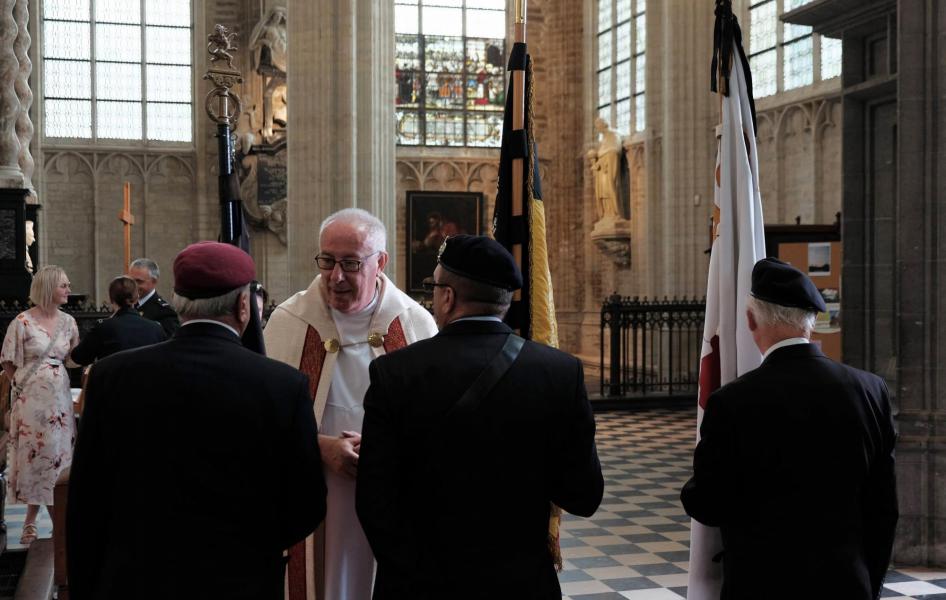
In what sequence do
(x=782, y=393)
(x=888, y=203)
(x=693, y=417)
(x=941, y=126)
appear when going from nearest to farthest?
(x=782, y=393), (x=941, y=126), (x=888, y=203), (x=693, y=417)

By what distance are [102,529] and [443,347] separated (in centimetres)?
88

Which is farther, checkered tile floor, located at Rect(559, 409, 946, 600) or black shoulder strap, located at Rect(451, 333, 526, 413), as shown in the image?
checkered tile floor, located at Rect(559, 409, 946, 600)

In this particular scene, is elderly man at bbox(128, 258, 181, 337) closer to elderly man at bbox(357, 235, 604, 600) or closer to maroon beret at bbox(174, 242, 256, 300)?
maroon beret at bbox(174, 242, 256, 300)

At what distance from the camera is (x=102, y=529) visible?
7.87 ft

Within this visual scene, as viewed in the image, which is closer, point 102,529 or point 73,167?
point 102,529

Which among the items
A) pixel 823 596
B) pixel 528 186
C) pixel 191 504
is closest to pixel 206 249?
pixel 191 504

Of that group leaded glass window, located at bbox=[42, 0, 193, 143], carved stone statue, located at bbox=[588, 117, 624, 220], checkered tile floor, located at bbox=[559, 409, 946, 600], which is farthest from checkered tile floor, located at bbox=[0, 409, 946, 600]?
leaded glass window, located at bbox=[42, 0, 193, 143]

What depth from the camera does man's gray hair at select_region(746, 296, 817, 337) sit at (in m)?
2.80

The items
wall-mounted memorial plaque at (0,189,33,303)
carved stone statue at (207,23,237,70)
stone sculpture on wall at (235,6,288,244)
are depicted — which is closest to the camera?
carved stone statue at (207,23,237,70)

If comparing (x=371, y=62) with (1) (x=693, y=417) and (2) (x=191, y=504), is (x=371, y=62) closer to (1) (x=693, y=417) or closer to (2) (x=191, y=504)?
(1) (x=693, y=417)

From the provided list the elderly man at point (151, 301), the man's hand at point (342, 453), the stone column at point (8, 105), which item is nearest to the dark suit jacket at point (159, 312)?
the elderly man at point (151, 301)

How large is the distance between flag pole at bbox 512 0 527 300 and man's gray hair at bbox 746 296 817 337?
96cm

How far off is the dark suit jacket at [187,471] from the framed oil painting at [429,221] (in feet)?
66.8

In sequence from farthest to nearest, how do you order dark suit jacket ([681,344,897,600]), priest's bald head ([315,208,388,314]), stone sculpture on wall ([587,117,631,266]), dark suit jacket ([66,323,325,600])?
stone sculpture on wall ([587,117,631,266]), priest's bald head ([315,208,388,314]), dark suit jacket ([681,344,897,600]), dark suit jacket ([66,323,325,600])
